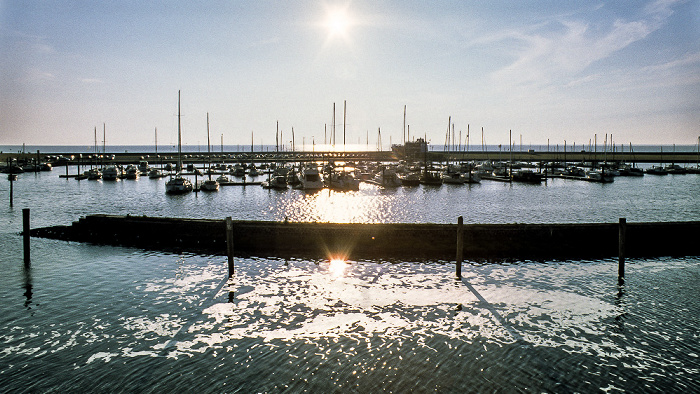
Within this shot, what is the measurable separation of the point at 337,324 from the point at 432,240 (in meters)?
12.2

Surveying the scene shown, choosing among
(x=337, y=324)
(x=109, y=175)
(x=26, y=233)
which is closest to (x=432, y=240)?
(x=337, y=324)

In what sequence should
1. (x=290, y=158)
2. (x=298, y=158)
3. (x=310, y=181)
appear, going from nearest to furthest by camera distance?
(x=310, y=181) → (x=298, y=158) → (x=290, y=158)

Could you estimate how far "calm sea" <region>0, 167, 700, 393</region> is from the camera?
12.7 meters

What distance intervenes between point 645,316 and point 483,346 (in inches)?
288

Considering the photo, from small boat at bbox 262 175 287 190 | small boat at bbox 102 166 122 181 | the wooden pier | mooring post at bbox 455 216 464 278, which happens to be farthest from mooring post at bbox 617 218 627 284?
the wooden pier

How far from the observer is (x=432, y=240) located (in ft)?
90.1

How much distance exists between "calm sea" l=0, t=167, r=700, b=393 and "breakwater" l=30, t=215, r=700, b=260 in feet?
5.58

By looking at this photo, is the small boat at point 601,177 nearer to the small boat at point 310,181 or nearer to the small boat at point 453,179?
the small boat at point 453,179

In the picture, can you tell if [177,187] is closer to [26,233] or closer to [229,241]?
[26,233]

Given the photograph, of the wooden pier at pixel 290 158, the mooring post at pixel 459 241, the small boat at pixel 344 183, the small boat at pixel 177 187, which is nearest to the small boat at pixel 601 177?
the wooden pier at pixel 290 158

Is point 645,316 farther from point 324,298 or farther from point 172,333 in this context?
point 172,333

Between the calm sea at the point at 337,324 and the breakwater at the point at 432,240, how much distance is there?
5.58ft

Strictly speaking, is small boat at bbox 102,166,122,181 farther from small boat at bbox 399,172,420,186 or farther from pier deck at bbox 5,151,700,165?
small boat at bbox 399,172,420,186

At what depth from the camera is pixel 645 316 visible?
1756 centimetres
